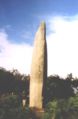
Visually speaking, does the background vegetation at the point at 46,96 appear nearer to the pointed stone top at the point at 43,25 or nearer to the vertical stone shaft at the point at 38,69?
the vertical stone shaft at the point at 38,69

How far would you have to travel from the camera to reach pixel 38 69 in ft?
102

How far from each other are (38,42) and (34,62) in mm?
1883

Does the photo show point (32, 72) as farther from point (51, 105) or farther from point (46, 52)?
point (51, 105)

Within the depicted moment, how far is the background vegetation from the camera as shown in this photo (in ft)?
76.9

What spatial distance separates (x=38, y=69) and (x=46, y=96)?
281 cm

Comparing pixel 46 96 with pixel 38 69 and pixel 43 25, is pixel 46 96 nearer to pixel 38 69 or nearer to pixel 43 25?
pixel 38 69

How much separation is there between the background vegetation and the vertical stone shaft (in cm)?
64

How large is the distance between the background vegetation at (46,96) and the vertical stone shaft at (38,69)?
0.64 meters

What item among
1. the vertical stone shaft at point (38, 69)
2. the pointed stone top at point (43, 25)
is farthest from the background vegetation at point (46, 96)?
the pointed stone top at point (43, 25)

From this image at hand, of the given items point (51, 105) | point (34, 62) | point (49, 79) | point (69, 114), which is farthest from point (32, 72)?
point (49, 79)

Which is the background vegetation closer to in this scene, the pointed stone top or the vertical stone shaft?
the vertical stone shaft

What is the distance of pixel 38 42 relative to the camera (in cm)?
3180

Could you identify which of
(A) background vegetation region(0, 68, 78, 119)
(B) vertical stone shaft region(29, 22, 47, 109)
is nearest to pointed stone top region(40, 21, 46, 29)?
(B) vertical stone shaft region(29, 22, 47, 109)

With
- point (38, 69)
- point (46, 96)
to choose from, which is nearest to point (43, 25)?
point (38, 69)
